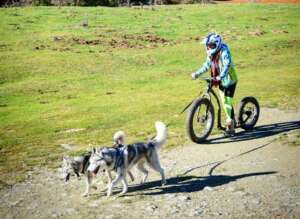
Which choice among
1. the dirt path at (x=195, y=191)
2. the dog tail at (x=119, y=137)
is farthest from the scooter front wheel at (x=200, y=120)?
the dog tail at (x=119, y=137)

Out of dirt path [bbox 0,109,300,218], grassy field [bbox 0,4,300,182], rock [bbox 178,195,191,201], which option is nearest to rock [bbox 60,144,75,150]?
grassy field [bbox 0,4,300,182]

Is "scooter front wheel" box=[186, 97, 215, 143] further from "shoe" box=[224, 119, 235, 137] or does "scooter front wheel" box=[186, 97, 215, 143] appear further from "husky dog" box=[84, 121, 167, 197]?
Result: "husky dog" box=[84, 121, 167, 197]

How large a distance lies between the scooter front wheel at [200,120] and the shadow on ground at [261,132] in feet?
1.04

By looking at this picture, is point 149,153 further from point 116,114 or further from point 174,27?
point 174,27

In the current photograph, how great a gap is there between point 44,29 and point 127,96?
18.7 metres

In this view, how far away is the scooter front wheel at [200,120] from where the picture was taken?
13961mm

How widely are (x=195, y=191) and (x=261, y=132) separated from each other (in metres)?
5.33

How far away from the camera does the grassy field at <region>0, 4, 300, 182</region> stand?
54.5ft

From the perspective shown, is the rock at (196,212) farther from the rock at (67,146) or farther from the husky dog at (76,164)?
the rock at (67,146)

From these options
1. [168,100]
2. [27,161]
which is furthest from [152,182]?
[168,100]

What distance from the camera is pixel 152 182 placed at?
38.0 ft

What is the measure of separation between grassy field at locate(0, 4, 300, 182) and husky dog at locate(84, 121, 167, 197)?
288cm

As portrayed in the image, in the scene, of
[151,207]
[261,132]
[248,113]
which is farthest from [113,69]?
[151,207]

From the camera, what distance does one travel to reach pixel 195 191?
10.9m
